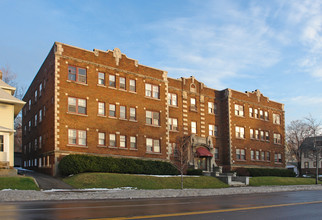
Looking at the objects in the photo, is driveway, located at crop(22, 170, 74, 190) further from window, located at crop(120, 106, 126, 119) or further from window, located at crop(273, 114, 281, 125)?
window, located at crop(273, 114, 281, 125)

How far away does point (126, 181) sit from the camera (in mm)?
28500

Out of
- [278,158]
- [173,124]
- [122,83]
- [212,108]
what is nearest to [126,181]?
[122,83]

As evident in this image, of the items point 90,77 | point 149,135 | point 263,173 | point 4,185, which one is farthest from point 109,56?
point 263,173

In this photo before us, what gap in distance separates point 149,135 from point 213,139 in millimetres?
12236

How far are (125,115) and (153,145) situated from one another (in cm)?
469

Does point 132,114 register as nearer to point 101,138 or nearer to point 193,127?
point 101,138

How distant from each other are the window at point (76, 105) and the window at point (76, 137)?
1849mm

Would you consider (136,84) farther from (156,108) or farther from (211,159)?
(211,159)

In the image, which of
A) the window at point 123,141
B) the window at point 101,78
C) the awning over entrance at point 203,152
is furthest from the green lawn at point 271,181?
the window at point 101,78

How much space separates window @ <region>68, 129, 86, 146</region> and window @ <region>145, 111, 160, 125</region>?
25.5 ft

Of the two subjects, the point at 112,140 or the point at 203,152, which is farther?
the point at 203,152

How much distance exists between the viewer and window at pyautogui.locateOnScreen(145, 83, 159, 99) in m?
38.2

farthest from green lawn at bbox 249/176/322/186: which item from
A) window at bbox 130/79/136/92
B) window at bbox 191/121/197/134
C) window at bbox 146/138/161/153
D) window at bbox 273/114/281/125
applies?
window at bbox 130/79/136/92

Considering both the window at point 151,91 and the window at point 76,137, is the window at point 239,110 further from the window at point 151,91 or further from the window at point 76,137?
the window at point 76,137
